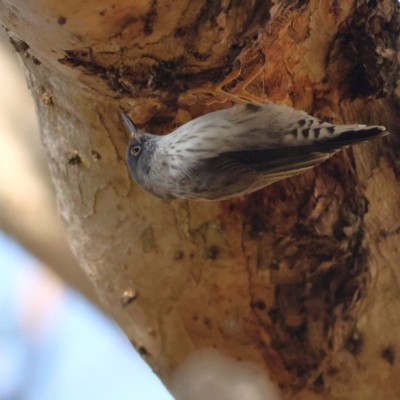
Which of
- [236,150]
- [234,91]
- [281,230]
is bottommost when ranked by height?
[281,230]

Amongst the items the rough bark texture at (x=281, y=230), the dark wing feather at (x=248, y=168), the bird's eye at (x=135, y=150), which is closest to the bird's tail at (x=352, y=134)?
the dark wing feather at (x=248, y=168)

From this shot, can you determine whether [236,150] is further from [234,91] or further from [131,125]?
[131,125]

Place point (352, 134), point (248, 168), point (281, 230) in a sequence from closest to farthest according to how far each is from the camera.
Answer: point (352, 134)
point (248, 168)
point (281, 230)

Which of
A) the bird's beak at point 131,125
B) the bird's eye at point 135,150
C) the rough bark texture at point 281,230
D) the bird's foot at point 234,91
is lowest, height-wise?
the rough bark texture at point 281,230

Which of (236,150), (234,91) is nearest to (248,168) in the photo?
(236,150)

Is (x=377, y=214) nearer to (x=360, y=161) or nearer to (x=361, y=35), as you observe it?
(x=360, y=161)

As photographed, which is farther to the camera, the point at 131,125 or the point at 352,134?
the point at 131,125

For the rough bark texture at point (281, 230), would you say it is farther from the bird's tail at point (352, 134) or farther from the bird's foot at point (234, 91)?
the bird's tail at point (352, 134)
